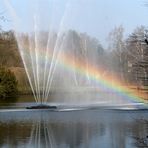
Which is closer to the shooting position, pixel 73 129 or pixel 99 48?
pixel 73 129

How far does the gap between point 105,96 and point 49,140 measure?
2253 centimetres

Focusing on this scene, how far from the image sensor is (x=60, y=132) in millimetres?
14492

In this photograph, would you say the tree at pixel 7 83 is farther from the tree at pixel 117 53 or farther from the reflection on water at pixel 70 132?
the reflection on water at pixel 70 132

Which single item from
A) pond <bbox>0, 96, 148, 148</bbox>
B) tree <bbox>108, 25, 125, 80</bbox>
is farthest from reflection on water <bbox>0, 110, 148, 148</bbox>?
tree <bbox>108, 25, 125, 80</bbox>

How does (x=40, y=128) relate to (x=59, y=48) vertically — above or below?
below

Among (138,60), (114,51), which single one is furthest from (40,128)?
(114,51)

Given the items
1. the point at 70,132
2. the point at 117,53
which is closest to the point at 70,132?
the point at 70,132

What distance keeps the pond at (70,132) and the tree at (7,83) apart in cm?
2577

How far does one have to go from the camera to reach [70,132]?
14.4 metres

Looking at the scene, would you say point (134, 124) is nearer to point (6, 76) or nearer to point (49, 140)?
point (49, 140)

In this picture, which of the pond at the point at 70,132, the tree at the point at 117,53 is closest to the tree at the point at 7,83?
the tree at the point at 117,53

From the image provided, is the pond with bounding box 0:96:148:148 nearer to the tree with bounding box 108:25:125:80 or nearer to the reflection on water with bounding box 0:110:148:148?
the reflection on water with bounding box 0:110:148:148

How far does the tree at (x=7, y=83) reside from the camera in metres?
44.9

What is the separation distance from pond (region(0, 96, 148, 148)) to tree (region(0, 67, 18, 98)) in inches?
1014
